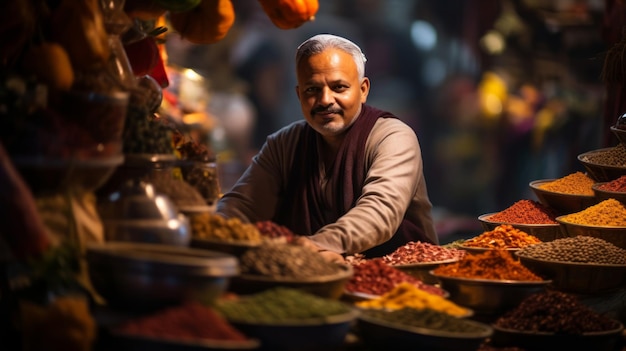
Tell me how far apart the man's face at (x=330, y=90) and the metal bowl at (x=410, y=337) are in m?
1.91

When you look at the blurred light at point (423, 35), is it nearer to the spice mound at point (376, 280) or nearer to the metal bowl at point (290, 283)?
the spice mound at point (376, 280)

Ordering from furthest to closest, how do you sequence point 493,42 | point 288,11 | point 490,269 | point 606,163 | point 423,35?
point 493,42, point 423,35, point 606,163, point 288,11, point 490,269

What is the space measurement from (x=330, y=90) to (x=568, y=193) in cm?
110

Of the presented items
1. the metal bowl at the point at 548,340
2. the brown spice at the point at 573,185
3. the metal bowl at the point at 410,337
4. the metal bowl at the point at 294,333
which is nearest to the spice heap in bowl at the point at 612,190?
the brown spice at the point at 573,185

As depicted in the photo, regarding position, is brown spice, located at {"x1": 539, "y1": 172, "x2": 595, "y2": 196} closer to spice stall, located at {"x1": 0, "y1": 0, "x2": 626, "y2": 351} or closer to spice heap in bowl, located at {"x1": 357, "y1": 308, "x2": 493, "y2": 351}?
spice stall, located at {"x1": 0, "y1": 0, "x2": 626, "y2": 351}

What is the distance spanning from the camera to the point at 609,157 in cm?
424

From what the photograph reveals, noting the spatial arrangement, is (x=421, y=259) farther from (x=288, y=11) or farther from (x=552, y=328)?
(x=288, y=11)

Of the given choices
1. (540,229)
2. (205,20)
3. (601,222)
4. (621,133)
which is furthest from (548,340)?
(621,133)

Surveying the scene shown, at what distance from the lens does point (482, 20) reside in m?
7.52

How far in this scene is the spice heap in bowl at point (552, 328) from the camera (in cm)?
296

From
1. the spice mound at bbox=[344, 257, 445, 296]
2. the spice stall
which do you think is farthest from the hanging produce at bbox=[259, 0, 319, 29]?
the spice mound at bbox=[344, 257, 445, 296]

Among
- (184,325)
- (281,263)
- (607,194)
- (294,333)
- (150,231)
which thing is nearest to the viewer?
(184,325)

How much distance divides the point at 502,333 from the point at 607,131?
2133mm

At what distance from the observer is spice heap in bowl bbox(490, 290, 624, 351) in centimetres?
296
